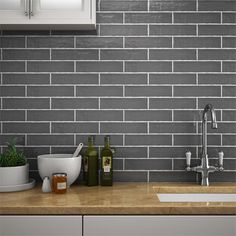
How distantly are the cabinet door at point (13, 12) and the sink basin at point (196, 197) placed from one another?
1.27 m

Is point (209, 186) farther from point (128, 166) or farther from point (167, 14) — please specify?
point (167, 14)

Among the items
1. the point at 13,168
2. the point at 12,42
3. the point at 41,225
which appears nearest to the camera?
the point at 41,225

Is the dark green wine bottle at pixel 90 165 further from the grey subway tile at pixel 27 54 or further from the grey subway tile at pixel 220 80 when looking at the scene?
the grey subway tile at pixel 220 80

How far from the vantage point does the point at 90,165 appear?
2.39 meters

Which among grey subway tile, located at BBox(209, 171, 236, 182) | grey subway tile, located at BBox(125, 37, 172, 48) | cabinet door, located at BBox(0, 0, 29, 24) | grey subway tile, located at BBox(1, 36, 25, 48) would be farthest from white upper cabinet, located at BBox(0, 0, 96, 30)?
grey subway tile, located at BBox(209, 171, 236, 182)

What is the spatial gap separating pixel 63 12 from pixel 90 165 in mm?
890

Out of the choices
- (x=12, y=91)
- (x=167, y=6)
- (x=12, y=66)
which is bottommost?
(x=12, y=91)

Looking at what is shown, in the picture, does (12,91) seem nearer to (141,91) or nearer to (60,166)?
(60,166)

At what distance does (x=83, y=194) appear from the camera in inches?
85.8

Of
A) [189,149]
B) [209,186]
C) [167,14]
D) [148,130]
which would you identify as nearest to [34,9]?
[167,14]

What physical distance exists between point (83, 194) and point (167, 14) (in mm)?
1205

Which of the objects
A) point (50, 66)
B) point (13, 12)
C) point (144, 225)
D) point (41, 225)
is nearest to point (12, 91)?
point (50, 66)

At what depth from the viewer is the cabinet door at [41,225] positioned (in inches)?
74.6

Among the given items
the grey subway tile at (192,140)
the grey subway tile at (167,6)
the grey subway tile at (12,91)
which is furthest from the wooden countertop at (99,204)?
the grey subway tile at (167,6)
